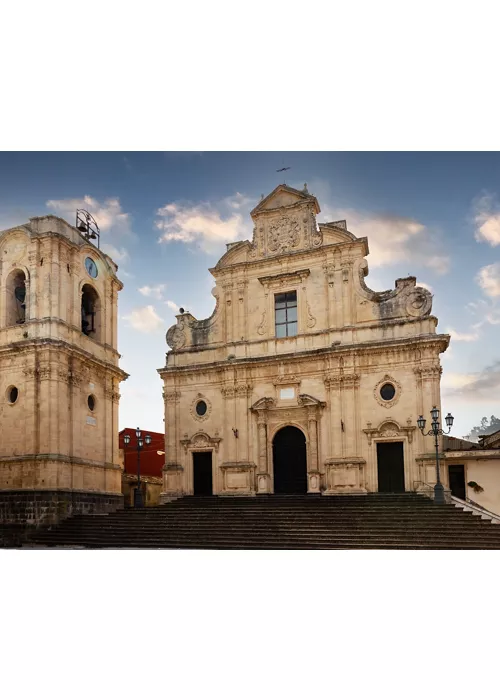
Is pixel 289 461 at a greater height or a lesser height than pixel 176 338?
lesser

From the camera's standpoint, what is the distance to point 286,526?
63.2 feet

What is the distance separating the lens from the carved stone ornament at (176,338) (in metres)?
27.0

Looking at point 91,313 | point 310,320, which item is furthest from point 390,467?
point 91,313

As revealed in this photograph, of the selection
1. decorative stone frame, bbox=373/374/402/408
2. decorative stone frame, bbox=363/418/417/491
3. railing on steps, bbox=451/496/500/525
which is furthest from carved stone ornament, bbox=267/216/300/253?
railing on steps, bbox=451/496/500/525

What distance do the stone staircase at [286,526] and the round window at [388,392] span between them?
3.43 m

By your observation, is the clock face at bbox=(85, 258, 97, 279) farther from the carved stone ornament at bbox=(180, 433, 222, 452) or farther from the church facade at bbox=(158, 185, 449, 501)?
the carved stone ornament at bbox=(180, 433, 222, 452)

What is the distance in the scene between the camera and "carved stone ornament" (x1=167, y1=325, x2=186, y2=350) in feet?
88.5

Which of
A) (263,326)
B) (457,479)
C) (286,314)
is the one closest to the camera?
(457,479)

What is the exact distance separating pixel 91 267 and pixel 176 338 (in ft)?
14.1

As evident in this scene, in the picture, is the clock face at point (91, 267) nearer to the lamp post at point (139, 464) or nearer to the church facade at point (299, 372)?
the church facade at point (299, 372)

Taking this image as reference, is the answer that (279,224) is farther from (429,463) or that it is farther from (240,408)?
(429,463)

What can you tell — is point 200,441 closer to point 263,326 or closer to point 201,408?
point 201,408

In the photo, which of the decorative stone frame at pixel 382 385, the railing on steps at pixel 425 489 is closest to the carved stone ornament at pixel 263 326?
the decorative stone frame at pixel 382 385
